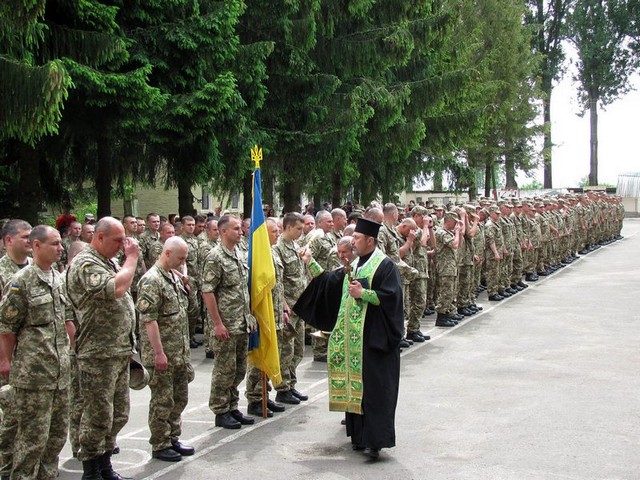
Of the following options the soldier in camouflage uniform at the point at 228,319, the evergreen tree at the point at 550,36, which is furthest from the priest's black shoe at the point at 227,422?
the evergreen tree at the point at 550,36

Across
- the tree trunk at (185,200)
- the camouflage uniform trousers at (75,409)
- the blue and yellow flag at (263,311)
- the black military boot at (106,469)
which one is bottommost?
the black military boot at (106,469)

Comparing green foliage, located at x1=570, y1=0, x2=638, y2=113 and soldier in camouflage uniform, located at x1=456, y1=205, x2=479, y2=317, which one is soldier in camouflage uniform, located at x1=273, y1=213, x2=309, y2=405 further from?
green foliage, located at x1=570, y1=0, x2=638, y2=113

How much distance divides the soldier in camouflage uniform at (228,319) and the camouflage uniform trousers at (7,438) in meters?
2.41

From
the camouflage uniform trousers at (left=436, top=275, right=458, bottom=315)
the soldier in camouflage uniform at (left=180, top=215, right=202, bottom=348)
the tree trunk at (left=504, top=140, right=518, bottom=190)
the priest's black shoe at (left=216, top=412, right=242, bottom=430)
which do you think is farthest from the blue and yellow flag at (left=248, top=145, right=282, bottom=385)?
the tree trunk at (left=504, top=140, right=518, bottom=190)

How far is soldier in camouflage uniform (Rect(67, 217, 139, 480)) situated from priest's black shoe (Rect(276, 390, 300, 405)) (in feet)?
10.2

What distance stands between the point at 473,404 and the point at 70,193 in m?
13.4

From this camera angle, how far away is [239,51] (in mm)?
18000

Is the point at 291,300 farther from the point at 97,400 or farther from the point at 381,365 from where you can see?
the point at 97,400

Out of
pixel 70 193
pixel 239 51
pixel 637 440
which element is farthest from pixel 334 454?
pixel 70 193

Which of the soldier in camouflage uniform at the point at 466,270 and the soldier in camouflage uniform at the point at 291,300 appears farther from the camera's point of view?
the soldier in camouflage uniform at the point at 466,270

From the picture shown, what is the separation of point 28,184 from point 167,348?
939 centimetres

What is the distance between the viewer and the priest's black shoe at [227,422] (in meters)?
8.53

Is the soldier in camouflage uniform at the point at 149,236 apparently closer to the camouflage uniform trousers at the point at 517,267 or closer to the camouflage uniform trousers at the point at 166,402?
the camouflage uniform trousers at the point at 166,402

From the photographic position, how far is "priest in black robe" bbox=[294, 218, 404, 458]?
24.6 ft
